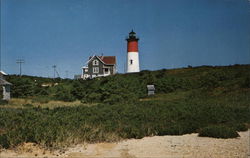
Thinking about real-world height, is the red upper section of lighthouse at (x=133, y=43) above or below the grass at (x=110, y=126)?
above

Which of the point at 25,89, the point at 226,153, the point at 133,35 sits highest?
the point at 133,35

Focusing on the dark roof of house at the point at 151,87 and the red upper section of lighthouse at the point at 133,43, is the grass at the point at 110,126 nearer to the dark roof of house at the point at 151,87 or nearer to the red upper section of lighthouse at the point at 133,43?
the dark roof of house at the point at 151,87

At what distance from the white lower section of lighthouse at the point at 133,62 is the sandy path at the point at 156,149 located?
119 feet

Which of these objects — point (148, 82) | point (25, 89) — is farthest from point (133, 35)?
point (25, 89)

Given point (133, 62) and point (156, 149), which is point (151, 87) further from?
point (156, 149)

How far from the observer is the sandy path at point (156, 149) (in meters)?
6.82

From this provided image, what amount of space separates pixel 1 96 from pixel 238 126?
78.1 feet

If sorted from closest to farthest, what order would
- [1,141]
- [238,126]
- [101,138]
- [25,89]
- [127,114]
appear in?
[1,141], [101,138], [238,126], [127,114], [25,89]

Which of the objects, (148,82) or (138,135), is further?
(148,82)

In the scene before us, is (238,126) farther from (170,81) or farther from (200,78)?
(200,78)

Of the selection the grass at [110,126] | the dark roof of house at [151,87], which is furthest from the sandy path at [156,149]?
the dark roof of house at [151,87]

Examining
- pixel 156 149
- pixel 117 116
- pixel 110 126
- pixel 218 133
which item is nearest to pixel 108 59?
pixel 117 116

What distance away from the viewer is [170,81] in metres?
32.3

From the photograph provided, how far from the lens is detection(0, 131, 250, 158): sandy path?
22.4ft
